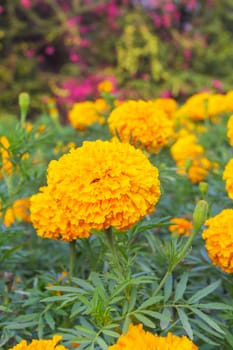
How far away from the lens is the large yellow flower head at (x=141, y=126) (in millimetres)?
1576

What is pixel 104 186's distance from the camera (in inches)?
42.8

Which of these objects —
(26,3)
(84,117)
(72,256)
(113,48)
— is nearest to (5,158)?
(72,256)

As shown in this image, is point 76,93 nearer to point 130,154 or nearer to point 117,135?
point 117,135

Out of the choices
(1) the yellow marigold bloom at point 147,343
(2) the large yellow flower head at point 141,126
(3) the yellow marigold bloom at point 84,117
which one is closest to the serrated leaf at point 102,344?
(1) the yellow marigold bloom at point 147,343

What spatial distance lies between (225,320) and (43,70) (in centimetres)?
635

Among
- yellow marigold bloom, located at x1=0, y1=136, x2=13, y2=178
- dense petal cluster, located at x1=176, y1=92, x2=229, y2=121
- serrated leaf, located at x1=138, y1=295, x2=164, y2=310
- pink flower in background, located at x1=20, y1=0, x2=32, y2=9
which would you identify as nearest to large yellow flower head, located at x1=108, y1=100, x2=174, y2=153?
yellow marigold bloom, located at x1=0, y1=136, x2=13, y2=178

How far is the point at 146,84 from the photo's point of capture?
23.5ft

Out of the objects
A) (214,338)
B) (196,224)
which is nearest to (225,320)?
(214,338)

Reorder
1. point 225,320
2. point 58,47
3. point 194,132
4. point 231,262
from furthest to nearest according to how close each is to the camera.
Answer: point 58,47 < point 194,132 < point 225,320 < point 231,262

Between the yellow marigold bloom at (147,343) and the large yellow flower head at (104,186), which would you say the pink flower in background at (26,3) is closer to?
the large yellow flower head at (104,186)

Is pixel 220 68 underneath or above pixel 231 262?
Answer: above

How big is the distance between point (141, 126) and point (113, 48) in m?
6.10

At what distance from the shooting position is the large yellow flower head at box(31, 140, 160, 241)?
108 cm

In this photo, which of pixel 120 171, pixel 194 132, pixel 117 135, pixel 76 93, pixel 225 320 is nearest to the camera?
pixel 120 171
